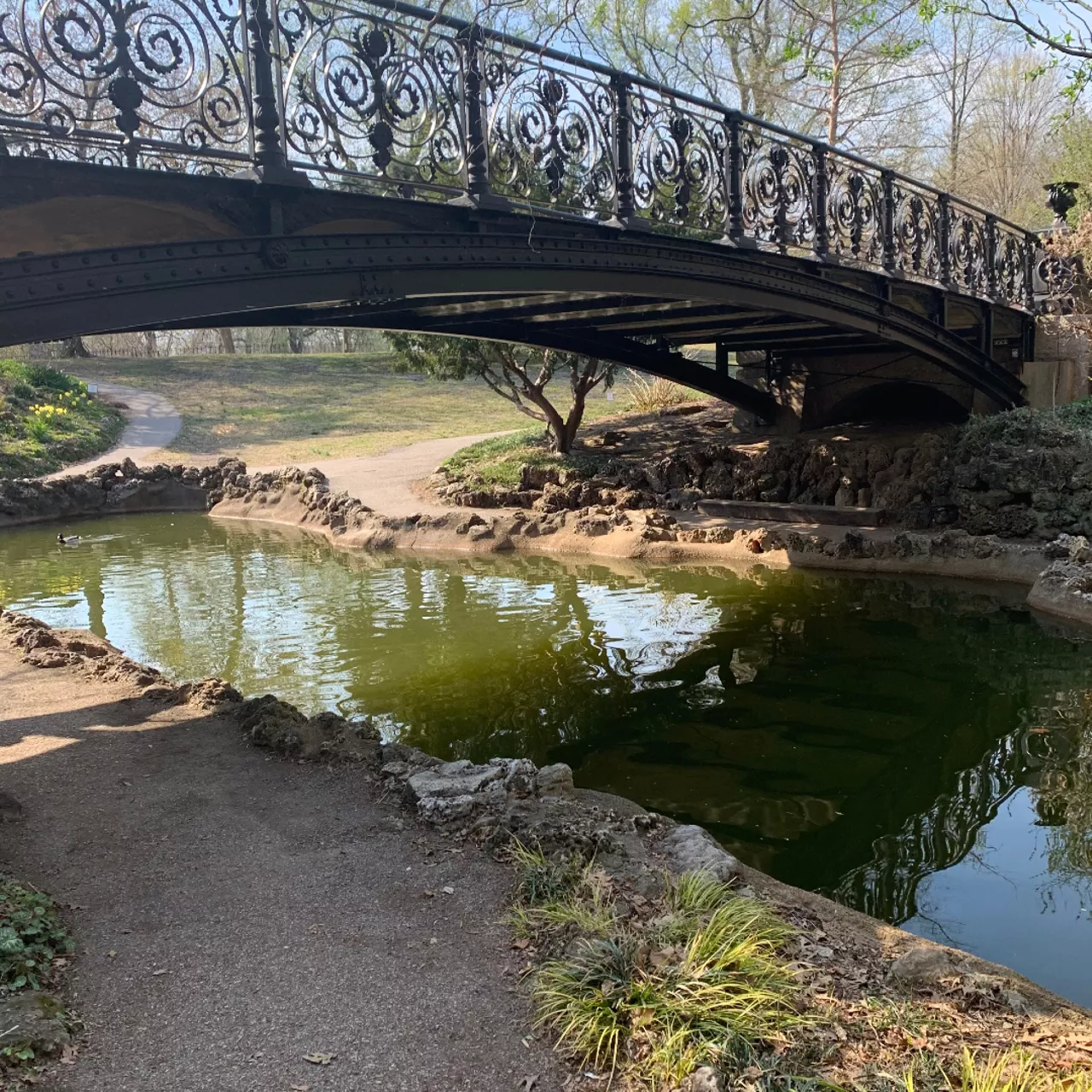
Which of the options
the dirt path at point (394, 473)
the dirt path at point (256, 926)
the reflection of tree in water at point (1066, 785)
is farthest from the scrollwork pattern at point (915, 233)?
the dirt path at point (256, 926)

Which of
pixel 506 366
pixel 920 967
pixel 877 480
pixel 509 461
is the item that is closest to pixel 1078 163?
pixel 877 480

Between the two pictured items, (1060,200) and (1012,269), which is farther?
(1060,200)

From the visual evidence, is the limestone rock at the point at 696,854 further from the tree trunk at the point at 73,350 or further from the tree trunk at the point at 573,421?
the tree trunk at the point at 73,350

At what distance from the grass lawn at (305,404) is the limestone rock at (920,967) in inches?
787

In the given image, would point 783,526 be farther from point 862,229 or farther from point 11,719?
point 11,719

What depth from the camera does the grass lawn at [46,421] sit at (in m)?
21.3

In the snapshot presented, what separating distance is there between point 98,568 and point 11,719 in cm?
807

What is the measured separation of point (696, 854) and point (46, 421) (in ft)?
75.6

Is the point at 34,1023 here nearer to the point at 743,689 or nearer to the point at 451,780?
the point at 451,780

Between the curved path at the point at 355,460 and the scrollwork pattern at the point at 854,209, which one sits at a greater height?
the scrollwork pattern at the point at 854,209

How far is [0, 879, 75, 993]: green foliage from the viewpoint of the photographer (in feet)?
11.1

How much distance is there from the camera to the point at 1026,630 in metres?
9.88

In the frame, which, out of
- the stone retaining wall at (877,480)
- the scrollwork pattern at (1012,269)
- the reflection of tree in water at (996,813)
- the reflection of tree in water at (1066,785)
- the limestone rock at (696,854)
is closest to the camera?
the limestone rock at (696,854)

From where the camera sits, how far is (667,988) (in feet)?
10.9
